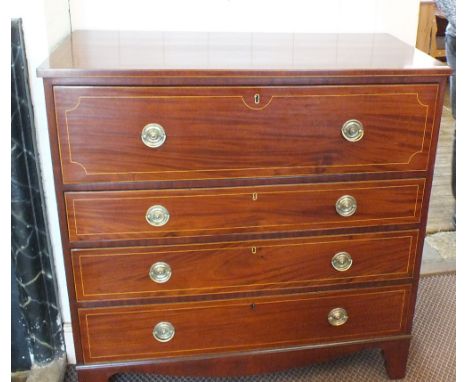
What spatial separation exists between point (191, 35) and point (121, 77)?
0.45 m

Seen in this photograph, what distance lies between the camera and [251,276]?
4.70 feet

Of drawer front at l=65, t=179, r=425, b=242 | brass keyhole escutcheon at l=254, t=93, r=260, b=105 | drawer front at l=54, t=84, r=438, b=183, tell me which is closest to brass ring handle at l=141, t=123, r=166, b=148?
drawer front at l=54, t=84, r=438, b=183

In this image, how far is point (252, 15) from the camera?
1636 mm

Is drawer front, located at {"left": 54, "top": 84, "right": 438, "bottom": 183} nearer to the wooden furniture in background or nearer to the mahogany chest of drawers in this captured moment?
the mahogany chest of drawers

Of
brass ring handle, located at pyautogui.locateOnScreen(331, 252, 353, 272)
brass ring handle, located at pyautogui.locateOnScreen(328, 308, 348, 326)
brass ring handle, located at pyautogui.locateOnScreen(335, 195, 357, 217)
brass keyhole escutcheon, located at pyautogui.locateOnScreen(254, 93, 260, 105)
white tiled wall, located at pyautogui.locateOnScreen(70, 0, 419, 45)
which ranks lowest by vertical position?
brass ring handle, located at pyautogui.locateOnScreen(328, 308, 348, 326)

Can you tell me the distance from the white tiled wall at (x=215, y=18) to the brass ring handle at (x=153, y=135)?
39 cm

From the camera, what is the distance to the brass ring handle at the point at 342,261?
1453 millimetres

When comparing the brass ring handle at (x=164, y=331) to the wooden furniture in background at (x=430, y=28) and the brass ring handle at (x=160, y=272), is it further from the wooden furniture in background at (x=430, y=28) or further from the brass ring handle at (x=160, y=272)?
the wooden furniture in background at (x=430, y=28)

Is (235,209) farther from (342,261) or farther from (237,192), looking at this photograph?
(342,261)

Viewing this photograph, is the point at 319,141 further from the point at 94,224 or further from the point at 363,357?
the point at 363,357

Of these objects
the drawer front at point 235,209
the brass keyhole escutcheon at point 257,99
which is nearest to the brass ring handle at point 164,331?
the drawer front at point 235,209

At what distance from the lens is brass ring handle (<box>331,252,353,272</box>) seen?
145cm

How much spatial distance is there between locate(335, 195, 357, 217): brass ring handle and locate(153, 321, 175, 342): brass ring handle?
0.54 m
